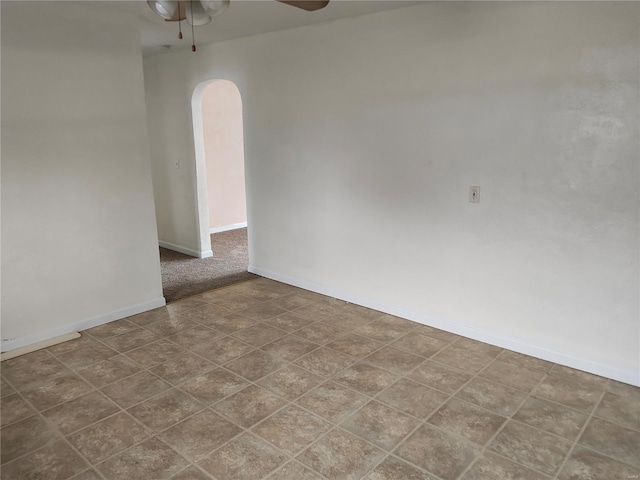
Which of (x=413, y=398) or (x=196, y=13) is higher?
(x=196, y=13)

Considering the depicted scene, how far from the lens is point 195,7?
6.96ft

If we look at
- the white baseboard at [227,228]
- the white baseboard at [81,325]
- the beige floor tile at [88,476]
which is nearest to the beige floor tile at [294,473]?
the beige floor tile at [88,476]

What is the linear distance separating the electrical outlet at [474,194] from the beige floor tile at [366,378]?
1.26 meters

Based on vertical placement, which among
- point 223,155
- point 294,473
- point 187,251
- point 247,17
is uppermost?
point 247,17

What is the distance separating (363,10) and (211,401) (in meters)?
2.76

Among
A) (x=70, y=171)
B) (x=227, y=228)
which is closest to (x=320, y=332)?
(x=70, y=171)

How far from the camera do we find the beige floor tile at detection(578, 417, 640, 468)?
6.79 ft

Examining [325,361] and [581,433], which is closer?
[581,433]

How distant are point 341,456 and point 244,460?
44 centimetres

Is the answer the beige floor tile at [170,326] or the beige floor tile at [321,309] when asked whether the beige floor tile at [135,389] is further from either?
the beige floor tile at [321,309]

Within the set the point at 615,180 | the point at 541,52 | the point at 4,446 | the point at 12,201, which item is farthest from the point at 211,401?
the point at 541,52

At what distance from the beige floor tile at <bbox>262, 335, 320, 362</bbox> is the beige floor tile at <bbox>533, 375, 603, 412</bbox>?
1404 mm

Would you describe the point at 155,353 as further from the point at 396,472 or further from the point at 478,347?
the point at 478,347

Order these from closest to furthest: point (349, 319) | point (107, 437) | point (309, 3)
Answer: point (309, 3), point (107, 437), point (349, 319)
